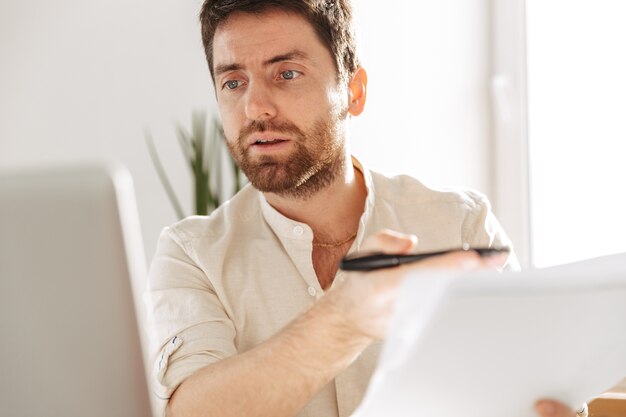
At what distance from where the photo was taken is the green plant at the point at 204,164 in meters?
3.12

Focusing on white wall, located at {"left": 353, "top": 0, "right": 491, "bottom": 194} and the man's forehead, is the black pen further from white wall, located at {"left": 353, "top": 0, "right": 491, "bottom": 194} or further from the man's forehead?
white wall, located at {"left": 353, "top": 0, "right": 491, "bottom": 194}

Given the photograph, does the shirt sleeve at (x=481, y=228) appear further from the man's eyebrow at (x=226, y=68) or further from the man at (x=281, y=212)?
the man's eyebrow at (x=226, y=68)

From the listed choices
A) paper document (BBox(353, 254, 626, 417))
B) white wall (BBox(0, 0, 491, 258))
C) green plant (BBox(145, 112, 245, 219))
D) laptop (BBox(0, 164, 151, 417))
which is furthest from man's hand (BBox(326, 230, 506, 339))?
white wall (BBox(0, 0, 491, 258))

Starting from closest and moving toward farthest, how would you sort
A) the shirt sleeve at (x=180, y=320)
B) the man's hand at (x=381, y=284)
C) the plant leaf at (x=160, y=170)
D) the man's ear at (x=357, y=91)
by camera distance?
1. the man's hand at (x=381, y=284)
2. the shirt sleeve at (x=180, y=320)
3. the man's ear at (x=357, y=91)
4. the plant leaf at (x=160, y=170)

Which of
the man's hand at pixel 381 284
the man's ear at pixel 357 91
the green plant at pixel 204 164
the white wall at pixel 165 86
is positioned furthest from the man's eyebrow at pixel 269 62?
the white wall at pixel 165 86

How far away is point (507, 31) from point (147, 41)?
1.31m

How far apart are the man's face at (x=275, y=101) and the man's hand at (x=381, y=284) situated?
634 millimetres

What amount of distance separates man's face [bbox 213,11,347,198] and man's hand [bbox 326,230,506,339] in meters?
0.63

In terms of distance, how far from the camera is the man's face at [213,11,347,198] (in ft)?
5.41

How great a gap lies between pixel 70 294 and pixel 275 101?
1.03 m

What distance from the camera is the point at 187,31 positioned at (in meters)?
3.39

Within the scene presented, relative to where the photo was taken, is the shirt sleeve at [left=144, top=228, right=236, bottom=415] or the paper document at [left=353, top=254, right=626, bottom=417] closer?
the paper document at [left=353, top=254, right=626, bottom=417]

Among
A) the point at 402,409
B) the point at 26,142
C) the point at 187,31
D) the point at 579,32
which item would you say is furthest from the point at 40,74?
the point at 402,409

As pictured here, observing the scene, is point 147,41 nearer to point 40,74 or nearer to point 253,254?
point 40,74
